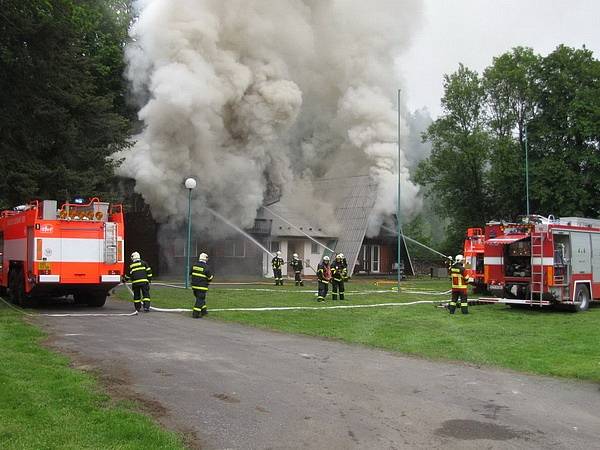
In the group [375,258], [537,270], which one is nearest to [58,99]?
[537,270]

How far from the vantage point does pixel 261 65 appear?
29703 mm

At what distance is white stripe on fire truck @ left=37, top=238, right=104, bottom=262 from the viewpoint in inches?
579

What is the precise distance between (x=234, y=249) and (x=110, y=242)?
56.8 ft

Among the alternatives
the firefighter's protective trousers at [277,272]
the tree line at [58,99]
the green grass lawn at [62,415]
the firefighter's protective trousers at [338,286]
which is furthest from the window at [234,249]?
the green grass lawn at [62,415]

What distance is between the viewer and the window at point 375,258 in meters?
36.8

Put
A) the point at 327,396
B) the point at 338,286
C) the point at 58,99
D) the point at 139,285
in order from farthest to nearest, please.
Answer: the point at 58,99 → the point at 338,286 → the point at 139,285 → the point at 327,396

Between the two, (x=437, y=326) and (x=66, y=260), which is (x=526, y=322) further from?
(x=66, y=260)

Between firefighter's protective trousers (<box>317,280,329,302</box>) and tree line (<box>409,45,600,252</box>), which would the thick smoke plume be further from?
firefighter's protective trousers (<box>317,280,329,302</box>)

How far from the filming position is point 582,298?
17453 millimetres

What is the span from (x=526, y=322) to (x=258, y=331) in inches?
250

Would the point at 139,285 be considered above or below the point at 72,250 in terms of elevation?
below

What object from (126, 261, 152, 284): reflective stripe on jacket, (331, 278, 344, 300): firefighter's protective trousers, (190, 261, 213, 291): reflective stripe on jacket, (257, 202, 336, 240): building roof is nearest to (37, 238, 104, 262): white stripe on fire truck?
(126, 261, 152, 284): reflective stripe on jacket

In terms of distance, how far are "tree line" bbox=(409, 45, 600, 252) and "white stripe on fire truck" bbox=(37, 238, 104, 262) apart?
2636 cm

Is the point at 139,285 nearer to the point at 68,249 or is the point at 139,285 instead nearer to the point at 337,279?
the point at 68,249
